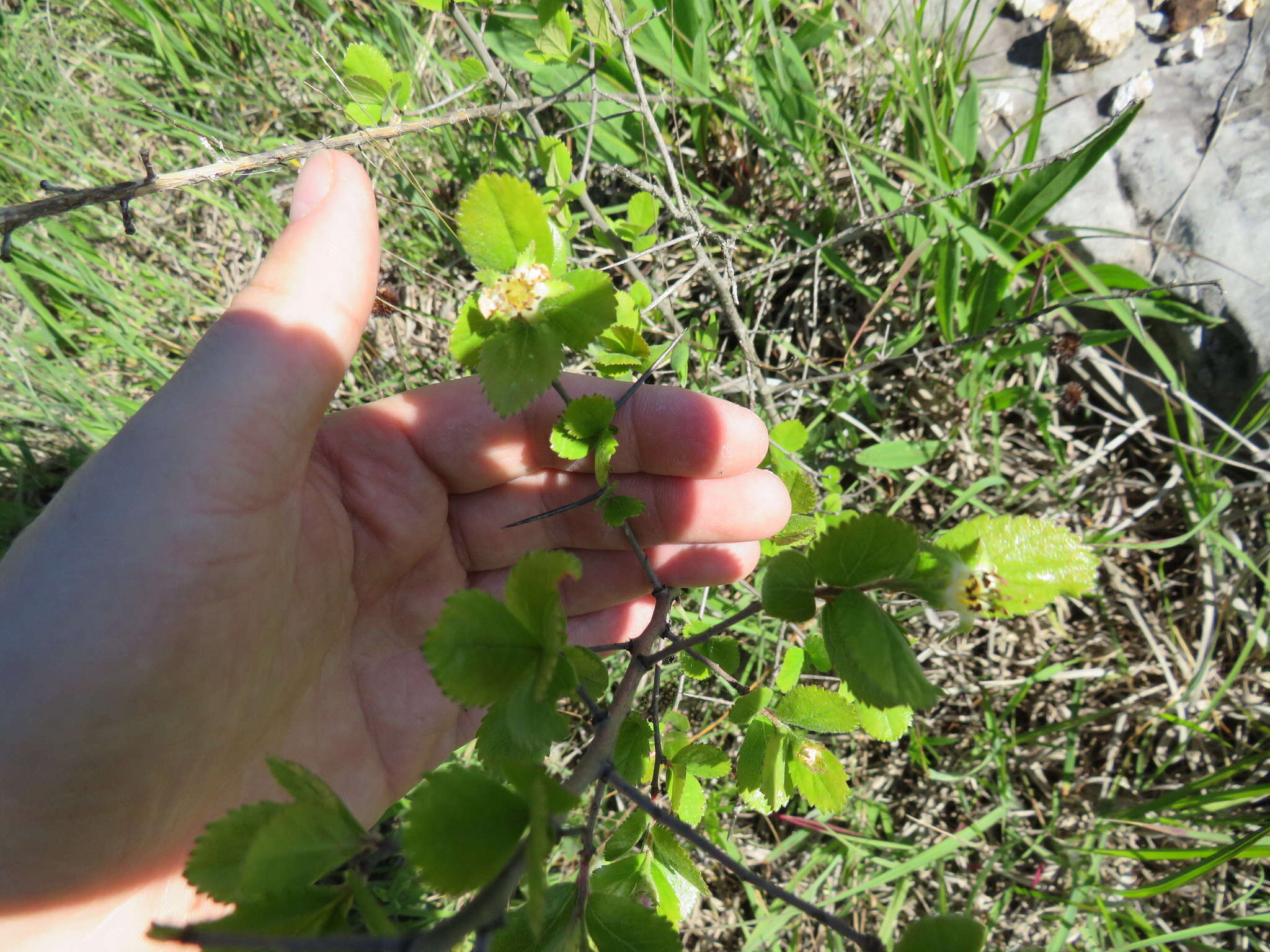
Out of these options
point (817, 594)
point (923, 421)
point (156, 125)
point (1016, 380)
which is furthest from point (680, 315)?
point (156, 125)

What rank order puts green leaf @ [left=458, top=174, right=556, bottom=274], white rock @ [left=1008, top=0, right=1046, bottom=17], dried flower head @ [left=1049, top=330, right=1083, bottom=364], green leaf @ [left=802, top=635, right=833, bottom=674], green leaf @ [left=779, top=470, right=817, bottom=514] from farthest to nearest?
white rock @ [left=1008, top=0, right=1046, bottom=17] → dried flower head @ [left=1049, top=330, right=1083, bottom=364] → green leaf @ [left=779, top=470, right=817, bottom=514] → green leaf @ [left=802, top=635, right=833, bottom=674] → green leaf @ [left=458, top=174, right=556, bottom=274]

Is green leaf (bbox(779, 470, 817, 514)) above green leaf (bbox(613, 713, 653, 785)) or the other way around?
above

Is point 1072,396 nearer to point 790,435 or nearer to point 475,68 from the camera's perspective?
point 790,435

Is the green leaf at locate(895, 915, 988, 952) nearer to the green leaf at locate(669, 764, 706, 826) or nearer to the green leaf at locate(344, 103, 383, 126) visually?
the green leaf at locate(669, 764, 706, 826)

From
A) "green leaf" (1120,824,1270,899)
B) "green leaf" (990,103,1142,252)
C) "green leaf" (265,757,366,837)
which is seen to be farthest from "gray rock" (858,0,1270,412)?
"green leaf" (265,757,366,837)

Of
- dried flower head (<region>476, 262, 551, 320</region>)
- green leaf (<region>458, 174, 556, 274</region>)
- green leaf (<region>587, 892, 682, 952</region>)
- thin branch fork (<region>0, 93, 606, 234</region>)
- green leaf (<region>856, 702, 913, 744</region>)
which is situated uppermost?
thin branch fork (<region>0, 93, 606, 234</region>)

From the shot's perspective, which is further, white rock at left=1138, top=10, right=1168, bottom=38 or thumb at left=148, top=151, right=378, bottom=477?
white rock at left=1138, top=10, right=1168, bottom=38

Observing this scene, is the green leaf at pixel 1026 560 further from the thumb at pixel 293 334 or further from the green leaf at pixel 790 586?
the thumb at pixel 293 334
